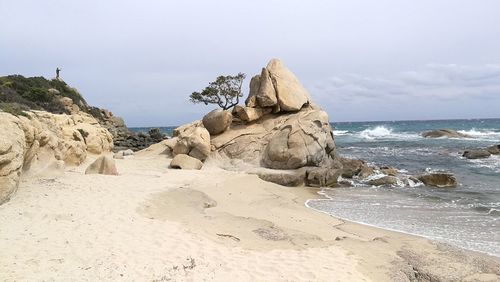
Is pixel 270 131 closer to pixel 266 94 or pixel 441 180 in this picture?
pixel 266 94

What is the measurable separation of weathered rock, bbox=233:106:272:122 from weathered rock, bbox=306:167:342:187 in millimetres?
4915

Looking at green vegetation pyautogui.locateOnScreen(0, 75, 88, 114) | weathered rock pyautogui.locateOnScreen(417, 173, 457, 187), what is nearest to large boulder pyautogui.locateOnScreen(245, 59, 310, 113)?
weathered rock pyautogui.locateOnScreen(417, 173, 457, 187)

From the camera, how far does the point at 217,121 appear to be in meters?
22.1

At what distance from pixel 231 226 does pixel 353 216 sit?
4972mm

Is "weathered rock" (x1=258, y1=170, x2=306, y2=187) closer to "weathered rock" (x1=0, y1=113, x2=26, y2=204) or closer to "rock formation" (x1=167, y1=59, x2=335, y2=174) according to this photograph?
"rock formation" (x1=167, y1=59, x2=335, y2=174)

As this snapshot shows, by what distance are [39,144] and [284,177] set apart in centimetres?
986

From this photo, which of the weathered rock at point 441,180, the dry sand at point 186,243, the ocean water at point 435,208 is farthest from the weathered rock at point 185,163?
the weathered rock at point 441,180

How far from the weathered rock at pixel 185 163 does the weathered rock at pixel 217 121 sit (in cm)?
336

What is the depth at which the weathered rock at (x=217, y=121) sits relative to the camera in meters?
22.1

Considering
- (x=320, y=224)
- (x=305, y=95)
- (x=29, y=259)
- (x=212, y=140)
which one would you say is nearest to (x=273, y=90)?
(x=305, y=95)

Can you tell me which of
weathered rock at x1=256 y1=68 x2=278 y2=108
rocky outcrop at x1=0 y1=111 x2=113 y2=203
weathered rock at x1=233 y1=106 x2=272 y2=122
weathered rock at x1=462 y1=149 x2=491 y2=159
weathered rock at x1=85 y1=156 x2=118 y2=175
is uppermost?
weathered rock at x1=256 y1=68 x2=278 y2=108

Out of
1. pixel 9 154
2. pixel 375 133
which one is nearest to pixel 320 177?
pixel 9 154

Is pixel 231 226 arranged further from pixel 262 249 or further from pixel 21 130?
pixel 21 130

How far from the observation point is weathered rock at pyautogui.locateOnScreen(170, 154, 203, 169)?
18828mm
